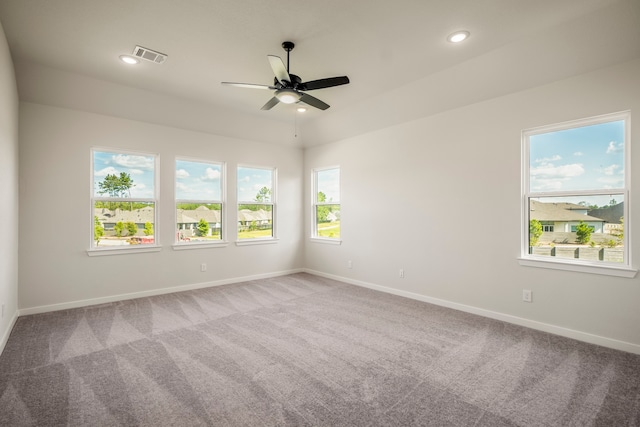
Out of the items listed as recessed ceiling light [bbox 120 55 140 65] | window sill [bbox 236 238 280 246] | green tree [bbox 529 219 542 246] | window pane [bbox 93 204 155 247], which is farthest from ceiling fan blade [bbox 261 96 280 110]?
green tree [bbox 529 219 542 246]

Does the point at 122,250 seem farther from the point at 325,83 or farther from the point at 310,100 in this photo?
the point at 325,83

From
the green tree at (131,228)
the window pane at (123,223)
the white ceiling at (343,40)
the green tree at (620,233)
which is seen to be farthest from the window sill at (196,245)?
the green tree at (620,233)

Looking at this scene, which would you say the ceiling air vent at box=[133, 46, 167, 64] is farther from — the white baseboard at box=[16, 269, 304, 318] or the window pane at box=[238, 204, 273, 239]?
the white baseboard at box=[16, 269, 304, 318]

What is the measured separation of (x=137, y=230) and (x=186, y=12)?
3.33 metres

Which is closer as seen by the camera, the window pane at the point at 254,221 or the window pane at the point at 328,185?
the window pane at the point at 254,221

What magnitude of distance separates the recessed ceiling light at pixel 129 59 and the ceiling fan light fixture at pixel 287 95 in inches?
64.7

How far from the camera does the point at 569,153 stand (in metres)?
3.31

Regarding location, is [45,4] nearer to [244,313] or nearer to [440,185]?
[244,313]

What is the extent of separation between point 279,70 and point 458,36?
5.72 ft

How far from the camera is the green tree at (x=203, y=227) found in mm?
5309

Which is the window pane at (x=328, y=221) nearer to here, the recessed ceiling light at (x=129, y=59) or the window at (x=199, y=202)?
the window at (x=199, y=202)

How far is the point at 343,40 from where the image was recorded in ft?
9.91

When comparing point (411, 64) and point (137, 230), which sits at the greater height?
point (411, 64)

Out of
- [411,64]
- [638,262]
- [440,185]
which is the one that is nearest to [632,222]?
[638,262]
